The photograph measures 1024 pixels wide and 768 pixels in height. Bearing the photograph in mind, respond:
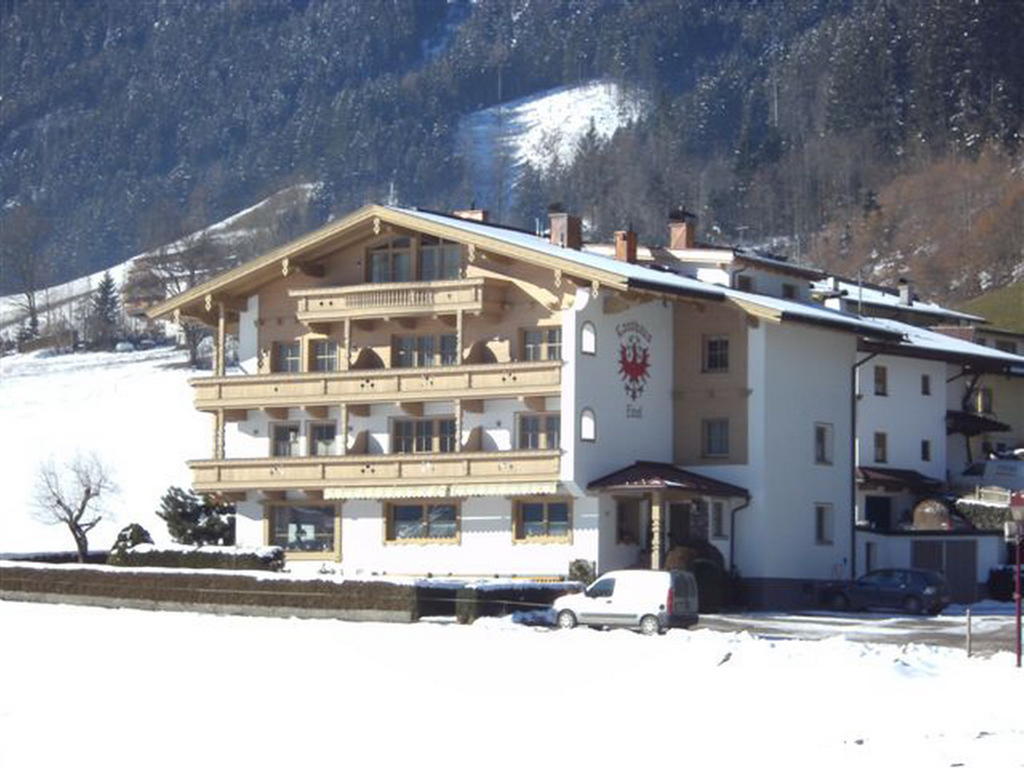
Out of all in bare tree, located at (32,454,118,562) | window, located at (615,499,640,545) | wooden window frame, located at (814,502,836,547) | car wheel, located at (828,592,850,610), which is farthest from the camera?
bare tree, located at (32,454,118,562)

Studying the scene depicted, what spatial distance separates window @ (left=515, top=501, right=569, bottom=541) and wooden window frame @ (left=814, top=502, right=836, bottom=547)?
28.7 ft

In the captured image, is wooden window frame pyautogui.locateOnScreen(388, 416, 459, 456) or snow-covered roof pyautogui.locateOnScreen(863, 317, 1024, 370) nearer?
wooden window frame pyautogui.locateOnScreen(388, 416, 459, 456)

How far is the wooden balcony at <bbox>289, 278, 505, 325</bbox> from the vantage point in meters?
64.9

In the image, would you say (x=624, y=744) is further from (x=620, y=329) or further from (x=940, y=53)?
(x=940, y=53)

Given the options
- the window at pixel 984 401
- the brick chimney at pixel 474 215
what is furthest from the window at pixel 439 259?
the window at pixel 984 401

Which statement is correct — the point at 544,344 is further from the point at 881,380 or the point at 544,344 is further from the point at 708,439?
the point at 881,380

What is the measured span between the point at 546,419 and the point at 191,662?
21.8 m

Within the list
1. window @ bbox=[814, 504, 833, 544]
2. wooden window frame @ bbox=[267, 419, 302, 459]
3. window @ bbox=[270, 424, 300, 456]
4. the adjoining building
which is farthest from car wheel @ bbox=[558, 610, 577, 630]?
window @ bbox=[270, 424, 300, 456]

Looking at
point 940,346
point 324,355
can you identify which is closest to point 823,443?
point 940,346

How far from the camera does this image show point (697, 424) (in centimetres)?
6631

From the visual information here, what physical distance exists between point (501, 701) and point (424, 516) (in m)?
28.0

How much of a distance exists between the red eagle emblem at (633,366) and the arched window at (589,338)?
4.14ft

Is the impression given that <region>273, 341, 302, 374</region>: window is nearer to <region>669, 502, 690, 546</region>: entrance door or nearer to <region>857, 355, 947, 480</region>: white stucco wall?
<region>669, 502, 690, 546</region>: entrance door

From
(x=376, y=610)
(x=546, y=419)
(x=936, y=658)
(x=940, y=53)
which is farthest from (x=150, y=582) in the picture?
(x=940, y=53)
